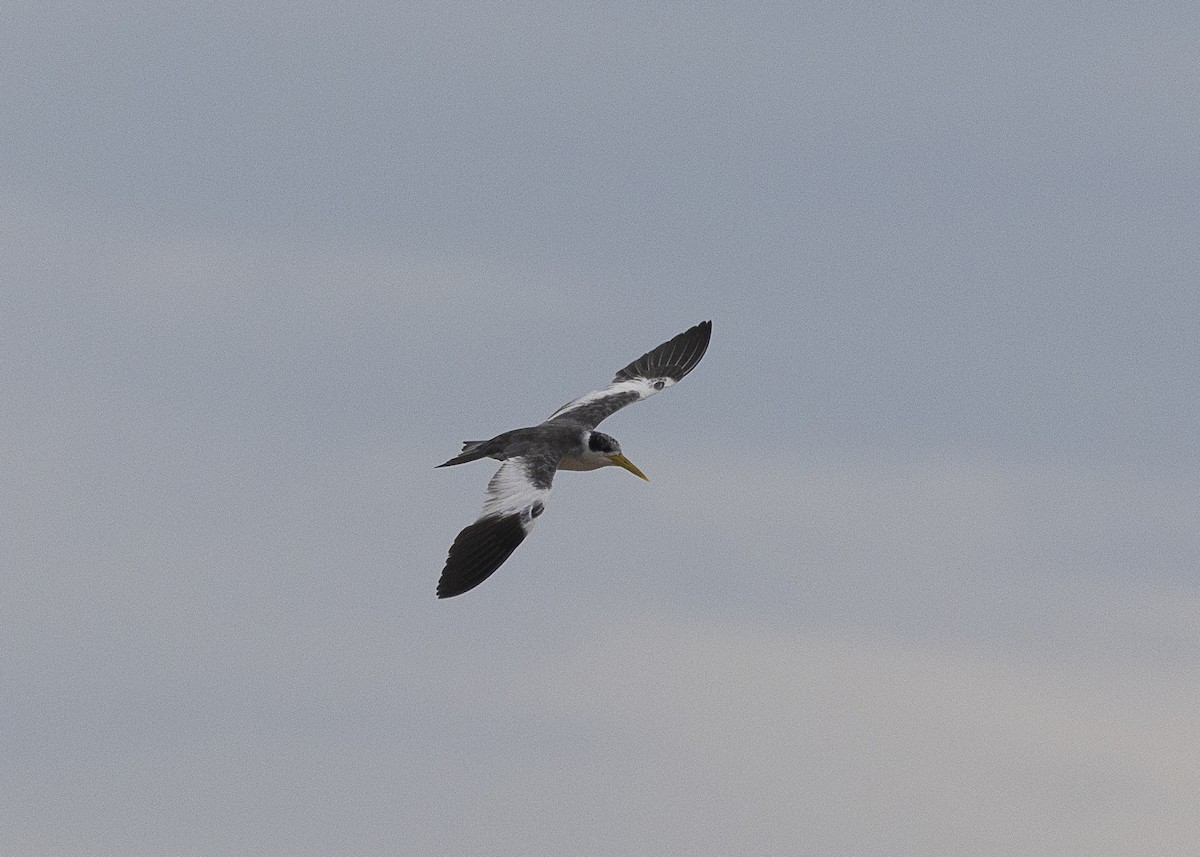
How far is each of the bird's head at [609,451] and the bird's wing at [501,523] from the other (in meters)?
1.83

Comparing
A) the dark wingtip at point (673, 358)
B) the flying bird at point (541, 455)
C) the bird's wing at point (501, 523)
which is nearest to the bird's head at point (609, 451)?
the flying bird at point (541, 455)

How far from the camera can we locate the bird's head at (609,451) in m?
30.2

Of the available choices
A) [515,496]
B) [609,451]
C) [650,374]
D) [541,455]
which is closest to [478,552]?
[515,496]

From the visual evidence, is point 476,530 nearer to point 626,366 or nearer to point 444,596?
point 444,596

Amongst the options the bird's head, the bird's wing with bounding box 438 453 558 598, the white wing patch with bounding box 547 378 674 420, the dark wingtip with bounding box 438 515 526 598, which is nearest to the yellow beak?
the bird's head

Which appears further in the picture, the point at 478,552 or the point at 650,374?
the point at 650,374

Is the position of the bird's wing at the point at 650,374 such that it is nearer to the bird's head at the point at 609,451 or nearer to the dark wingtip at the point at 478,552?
the bird's head at the point at 609,451

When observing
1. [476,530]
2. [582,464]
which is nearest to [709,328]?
[582,464]

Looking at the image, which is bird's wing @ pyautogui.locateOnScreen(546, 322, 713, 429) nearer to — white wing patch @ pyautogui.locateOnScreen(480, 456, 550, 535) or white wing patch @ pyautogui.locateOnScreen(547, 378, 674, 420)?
white wing patch @ pyautogui.locateOnScreen(547, 378, 674, 420)

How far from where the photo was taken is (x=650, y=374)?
3638 centimetres

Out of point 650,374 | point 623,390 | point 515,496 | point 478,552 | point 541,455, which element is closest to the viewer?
point 478,552

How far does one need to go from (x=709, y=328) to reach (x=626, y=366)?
2.09 meters

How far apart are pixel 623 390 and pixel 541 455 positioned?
272 inches

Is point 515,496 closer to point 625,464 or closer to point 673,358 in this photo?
point 625,464
